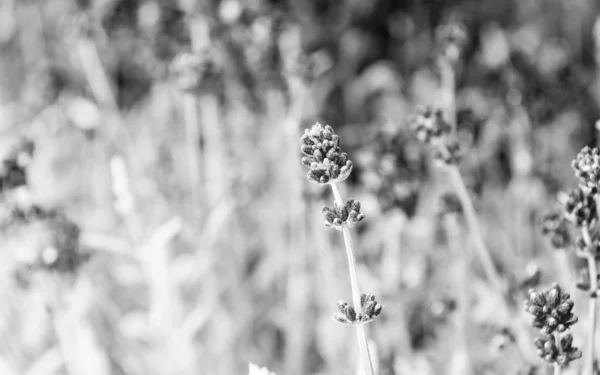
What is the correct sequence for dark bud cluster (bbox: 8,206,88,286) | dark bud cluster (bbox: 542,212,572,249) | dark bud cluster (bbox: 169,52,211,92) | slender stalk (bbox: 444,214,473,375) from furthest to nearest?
dark bud cluster (bbox: 169,52,211,92), slender stalk (bbox: 444,214,473,375), dark bud cluster (bbox: 8,206,88,286), dark bud cluster (bbox: 542,212,572,249)

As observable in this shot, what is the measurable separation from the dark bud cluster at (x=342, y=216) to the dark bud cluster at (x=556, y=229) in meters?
0.63

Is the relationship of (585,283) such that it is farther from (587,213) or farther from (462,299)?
(462,299)

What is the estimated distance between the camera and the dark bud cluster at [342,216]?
115cm

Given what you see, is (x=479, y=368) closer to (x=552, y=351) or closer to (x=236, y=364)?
(x=236, y=364)

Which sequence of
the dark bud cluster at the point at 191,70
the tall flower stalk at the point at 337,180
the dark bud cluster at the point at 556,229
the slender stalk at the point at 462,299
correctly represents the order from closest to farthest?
1. the tall flower stalk at the point at 337,180
2. the dark bud cluster at the point at 556,229
3. the slender stalk at the point at 462,299
4. the dark bud cluster at the point at 191,70

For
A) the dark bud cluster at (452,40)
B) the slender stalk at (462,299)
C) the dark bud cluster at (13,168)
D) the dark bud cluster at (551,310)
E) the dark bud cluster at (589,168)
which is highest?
the dark bud cluster at (452,40)

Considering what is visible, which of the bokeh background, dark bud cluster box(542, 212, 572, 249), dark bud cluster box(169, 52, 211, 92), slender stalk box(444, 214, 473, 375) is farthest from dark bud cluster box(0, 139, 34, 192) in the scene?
dark bud cluster box(542, 212, 572, 249)

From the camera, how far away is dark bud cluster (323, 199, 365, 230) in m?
1.15

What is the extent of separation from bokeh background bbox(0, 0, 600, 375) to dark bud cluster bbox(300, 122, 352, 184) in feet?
2.41

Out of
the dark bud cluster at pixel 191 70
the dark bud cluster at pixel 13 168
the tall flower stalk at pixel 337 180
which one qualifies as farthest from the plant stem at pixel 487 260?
the dark bud cluster at pixel 13 168

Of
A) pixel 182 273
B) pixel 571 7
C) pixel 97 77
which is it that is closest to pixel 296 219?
pixel 182 273

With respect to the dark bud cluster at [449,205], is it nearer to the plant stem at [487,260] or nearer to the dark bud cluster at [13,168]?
the plant stem at [487,260]

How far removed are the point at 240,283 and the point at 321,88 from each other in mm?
1652

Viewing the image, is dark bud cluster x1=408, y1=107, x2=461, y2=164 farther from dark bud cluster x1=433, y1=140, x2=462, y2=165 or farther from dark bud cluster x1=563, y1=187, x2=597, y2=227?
dark bud cluster x1=563, y1=187, x2=597, y2=227
